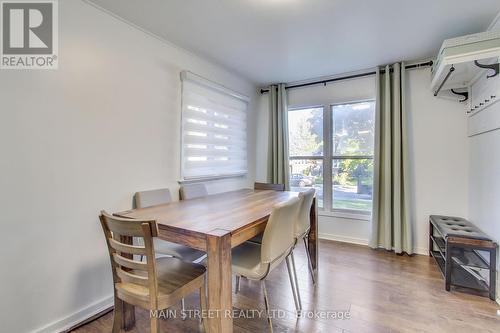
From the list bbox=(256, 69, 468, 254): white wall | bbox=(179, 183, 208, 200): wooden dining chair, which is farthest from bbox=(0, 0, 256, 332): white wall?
bbox=(256, 69, 468, 254): white wall

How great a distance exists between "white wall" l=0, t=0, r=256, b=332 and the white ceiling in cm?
35

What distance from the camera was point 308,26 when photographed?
2.19 meters

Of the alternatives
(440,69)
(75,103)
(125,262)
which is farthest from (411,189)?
(75,103)

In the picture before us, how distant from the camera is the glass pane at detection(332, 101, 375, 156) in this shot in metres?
3.39

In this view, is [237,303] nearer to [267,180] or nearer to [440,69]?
[267,180]

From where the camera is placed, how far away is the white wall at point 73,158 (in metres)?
1.50

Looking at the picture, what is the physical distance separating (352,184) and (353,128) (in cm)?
81

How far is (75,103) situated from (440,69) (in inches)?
123

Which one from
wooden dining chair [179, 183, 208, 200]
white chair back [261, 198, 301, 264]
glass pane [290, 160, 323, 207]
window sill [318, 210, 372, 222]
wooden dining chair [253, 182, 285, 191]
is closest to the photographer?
white chair back [261, 198, 301, 264]

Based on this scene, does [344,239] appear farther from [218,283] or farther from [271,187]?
[218,283]

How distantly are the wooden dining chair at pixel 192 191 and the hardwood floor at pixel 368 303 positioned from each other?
3.12 ft

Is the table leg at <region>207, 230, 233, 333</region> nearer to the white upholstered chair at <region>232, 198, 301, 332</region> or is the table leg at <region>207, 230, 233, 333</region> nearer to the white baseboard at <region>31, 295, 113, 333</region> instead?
the white upholstered chair at <region>232, 198, 301, 332</region>

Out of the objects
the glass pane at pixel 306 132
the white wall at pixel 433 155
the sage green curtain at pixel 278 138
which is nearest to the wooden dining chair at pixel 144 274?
the sage green curtain at pixel 278 138

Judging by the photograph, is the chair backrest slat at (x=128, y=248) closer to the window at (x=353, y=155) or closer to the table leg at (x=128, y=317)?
the table leg at (x=128, y=317)
